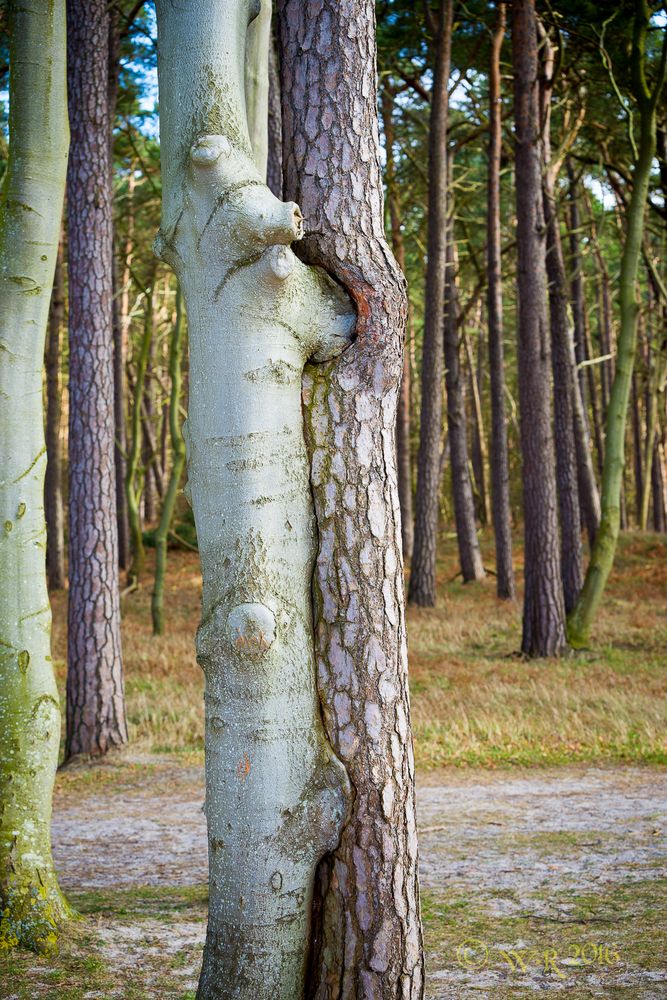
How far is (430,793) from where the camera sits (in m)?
7.30

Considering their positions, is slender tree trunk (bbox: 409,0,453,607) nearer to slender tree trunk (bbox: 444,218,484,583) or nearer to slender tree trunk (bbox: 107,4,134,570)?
slender tree trunk (bbox: 444,218,484,583)

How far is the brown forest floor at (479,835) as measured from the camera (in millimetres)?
3955

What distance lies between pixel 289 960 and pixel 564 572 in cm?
1387

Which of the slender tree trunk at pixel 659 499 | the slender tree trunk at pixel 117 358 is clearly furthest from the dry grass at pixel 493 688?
the slender tree trunk at pixel 659 499

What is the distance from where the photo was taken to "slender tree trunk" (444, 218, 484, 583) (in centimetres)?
2006

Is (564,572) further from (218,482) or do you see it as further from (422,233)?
(218,482)

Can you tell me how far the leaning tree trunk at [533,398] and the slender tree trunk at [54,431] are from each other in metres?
9.32

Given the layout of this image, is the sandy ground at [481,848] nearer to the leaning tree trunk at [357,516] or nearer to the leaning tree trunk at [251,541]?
the leaning tree trunk at [357,516]

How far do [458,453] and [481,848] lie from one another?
47.9ft

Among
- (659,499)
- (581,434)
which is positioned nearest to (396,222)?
(581,434)

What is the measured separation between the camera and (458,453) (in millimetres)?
20062

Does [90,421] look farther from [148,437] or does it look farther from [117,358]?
[148,437]

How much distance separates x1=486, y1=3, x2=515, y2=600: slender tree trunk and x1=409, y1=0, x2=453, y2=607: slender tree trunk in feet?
3.03

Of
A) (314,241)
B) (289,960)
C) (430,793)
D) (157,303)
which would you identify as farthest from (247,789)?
(157,303)
